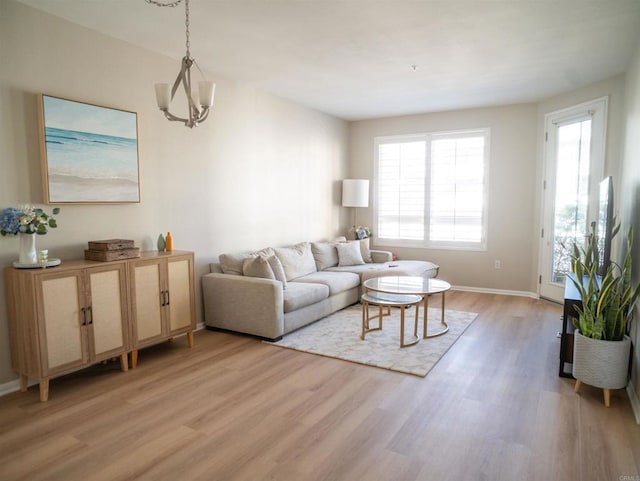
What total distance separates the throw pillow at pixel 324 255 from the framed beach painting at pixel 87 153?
270 cm

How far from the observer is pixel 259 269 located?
4.35 meters

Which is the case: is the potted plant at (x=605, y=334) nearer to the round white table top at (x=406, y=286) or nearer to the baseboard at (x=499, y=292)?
the round white table top at (x=406, y=286)

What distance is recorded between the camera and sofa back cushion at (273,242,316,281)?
5.16 m

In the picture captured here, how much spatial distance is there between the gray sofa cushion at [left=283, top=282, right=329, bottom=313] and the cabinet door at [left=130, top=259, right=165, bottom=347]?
1.20 m

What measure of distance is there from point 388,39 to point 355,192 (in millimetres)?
3450

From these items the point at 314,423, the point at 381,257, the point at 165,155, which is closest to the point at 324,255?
the point at 381,257

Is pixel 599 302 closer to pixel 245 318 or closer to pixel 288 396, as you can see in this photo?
pixel 288 396

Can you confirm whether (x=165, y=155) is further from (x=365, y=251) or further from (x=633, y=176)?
(x=633, y=176)

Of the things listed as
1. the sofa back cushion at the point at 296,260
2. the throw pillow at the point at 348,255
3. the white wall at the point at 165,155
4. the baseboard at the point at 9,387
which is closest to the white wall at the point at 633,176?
the throw pillow at the point at 348,255

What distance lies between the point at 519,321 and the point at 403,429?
2.92 m

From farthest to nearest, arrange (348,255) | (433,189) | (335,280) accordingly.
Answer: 1. (433,189)
2. (348,255)
3. (335,280)

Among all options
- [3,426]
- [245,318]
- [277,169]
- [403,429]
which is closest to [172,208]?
[245,318]

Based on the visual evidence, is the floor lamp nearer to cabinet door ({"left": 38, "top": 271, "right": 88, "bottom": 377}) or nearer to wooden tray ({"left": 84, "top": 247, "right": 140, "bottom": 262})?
wooden tray ({"left": 84, "top": 247, "right": 140, "bottom": 262})

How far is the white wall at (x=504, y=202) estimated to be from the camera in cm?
604
